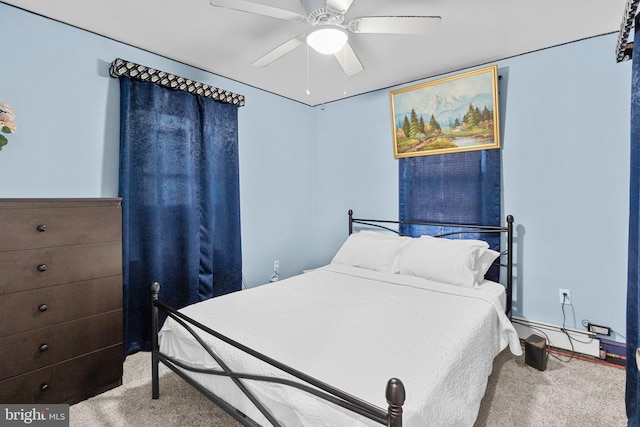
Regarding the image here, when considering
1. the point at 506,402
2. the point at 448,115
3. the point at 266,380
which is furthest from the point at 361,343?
the point at 448,115

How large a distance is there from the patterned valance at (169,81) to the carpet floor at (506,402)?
224cm

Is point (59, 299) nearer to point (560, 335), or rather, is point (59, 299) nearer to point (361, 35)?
point (361, 35)

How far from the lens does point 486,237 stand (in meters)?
2.94

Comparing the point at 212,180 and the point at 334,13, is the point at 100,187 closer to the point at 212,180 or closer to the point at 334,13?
the point at 212,180

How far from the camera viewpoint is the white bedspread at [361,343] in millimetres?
1212

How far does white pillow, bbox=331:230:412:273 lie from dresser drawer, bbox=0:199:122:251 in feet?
6.38

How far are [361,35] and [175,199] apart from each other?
206 cm

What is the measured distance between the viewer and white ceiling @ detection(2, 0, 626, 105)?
208 cm

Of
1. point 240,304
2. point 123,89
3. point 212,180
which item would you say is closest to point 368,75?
point 212,180

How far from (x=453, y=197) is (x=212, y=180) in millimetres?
2342

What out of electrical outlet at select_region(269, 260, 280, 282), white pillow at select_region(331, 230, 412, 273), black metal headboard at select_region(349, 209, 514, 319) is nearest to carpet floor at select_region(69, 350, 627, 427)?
black metal headboard at select_region(349, 209, 514, 319)

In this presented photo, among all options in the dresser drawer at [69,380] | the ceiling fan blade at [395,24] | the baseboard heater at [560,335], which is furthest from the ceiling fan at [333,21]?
the baseboard heater at [560,335]

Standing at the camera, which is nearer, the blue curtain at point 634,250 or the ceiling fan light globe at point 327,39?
the blue curtain at point 634,250

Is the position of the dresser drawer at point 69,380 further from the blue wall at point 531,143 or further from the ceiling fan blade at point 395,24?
the ceiling fan blade at point 395,24
